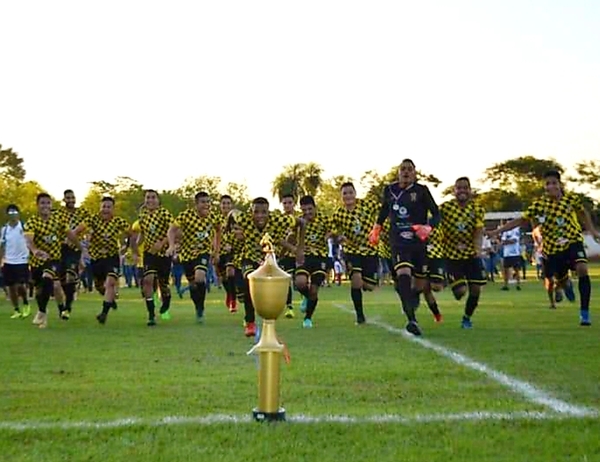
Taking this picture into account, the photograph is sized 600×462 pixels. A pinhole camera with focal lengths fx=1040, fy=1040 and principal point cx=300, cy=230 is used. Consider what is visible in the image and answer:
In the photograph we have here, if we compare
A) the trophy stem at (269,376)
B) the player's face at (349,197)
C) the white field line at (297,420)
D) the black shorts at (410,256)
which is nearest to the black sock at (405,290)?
the black shorts at (410,256)

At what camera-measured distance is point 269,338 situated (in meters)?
5.75

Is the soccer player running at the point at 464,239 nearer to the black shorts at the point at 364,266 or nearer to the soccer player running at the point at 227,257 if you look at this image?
the black shorts at the point at 364,266

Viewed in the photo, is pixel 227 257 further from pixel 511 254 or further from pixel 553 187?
pixel 511 254

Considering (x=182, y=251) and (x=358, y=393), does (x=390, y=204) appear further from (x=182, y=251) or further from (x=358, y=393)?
(x=358, y=393)

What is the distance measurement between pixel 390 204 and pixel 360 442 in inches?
296

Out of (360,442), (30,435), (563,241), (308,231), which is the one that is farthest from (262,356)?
(308,231)

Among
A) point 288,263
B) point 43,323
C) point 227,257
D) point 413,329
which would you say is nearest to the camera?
point 413,329

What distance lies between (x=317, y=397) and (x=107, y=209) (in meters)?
10.6

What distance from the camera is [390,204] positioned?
12.6 metres

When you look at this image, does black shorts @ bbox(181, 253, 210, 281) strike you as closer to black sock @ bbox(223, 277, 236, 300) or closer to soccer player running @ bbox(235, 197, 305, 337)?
black sock @ bbox(223, 277, 236, 300)

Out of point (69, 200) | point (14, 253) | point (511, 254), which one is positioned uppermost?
point (69, 200)

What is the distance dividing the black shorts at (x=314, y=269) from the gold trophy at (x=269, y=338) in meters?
9.17

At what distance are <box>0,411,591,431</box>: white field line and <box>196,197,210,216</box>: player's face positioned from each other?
9881mm

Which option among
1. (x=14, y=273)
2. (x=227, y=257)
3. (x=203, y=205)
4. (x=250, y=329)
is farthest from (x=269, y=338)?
(x=227, y=257)
